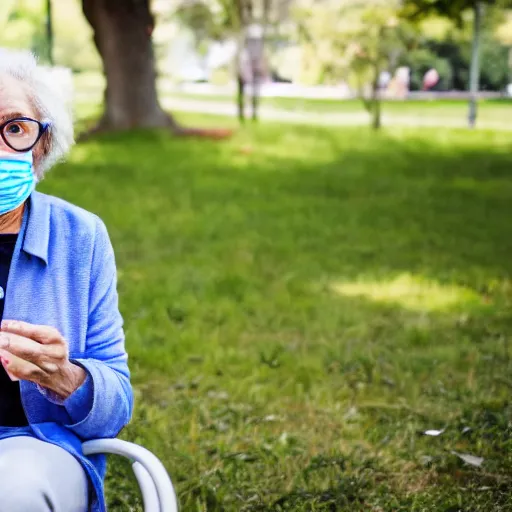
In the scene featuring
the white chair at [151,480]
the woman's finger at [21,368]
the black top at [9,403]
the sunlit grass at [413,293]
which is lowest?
the sunlit grass at [413,293]

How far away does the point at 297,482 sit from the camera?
384 cm

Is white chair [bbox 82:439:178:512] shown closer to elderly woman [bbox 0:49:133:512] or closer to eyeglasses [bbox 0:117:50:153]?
elderly woman [bbox 0:49:133:512]

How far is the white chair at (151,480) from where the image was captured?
1.97 metres

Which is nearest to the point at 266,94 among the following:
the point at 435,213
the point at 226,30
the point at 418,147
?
the point at 226,30

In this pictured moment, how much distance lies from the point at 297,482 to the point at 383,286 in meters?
3.53

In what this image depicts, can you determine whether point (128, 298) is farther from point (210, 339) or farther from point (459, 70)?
point (459, 70)

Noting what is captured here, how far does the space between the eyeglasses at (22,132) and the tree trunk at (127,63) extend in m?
17.0

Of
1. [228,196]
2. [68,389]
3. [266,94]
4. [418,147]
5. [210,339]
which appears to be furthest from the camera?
[266,94]

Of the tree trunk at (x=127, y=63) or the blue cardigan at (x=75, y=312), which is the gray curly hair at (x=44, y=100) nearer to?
the blue cardigan at (x=75, y=312)

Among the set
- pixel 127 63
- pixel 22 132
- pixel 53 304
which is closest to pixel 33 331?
pixel 53 304

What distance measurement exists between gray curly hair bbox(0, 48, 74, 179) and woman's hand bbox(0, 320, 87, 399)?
0.51 m

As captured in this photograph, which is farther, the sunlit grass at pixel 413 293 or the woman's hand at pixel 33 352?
the sunlit grass at pixel 413 293

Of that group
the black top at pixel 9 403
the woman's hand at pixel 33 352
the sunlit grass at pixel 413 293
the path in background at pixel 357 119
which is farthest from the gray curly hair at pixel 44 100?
the path in background at pixel 357 119

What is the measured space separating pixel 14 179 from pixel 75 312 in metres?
0.33
